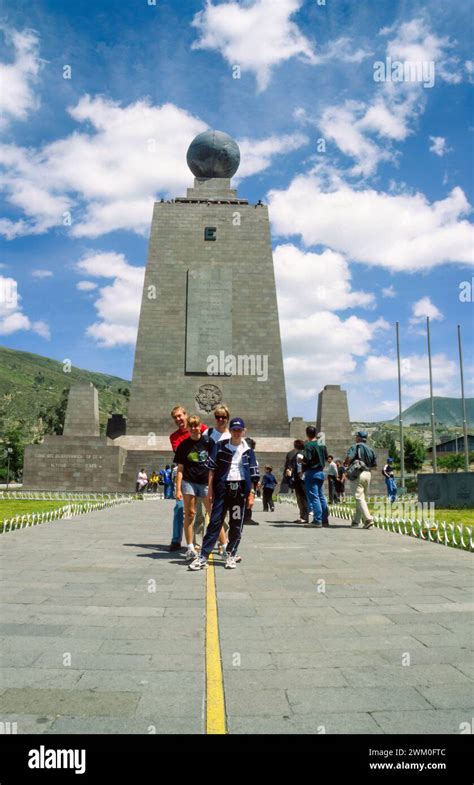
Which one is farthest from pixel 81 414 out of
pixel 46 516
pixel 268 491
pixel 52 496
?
pixel 46 516

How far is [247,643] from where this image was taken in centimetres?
439

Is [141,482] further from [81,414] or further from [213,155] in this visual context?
[213,155]

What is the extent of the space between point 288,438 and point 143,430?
8.27 m

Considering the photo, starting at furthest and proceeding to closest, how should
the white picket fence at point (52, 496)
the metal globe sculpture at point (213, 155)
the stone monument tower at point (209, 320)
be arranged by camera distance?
1. the metal globe sculpture at point (213, 155)
2. the stone monument tower at point (209, 320)
3. the white picket fence at point (52, 496)

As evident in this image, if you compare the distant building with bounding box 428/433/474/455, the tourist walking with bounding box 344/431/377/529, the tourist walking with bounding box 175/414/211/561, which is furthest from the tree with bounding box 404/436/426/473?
the tourist walking with bounding box 175/414/211/561

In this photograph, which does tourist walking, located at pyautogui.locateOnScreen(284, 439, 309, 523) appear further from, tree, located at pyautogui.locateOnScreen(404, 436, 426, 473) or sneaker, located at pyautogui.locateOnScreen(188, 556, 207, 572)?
tree, located at pyautogui.locateOnScreen(404, 436, 426, 473)

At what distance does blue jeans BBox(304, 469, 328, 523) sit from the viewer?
12477 mm

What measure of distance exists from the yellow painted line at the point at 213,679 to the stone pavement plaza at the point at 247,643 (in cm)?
5

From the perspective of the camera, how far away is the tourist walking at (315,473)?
12266 millimetres

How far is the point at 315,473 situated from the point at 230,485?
508cm

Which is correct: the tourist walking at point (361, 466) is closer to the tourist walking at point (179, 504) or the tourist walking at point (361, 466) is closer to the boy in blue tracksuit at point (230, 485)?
the tourist walking at point (179, 504)

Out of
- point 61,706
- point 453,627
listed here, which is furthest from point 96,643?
point 453,627

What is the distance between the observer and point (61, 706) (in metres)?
3.19

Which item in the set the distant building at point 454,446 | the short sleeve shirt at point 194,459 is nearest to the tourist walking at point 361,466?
the short sleeve shirt at point 194,459
